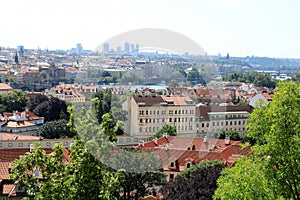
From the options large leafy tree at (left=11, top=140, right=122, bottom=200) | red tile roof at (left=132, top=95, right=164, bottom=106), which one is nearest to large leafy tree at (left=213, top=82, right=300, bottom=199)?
large leafy tree at (left=11, top=140, right=122, bottom=200)

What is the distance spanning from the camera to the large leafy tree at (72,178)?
9.29 meters

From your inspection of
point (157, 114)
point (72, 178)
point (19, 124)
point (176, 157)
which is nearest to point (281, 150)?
point (157, 114)

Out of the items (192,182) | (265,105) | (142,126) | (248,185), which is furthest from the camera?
(192,182)

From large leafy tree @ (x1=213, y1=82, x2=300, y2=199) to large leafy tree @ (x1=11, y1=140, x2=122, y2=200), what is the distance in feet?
6.46

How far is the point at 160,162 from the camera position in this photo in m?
10.4

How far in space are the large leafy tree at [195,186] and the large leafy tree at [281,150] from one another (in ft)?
22.7

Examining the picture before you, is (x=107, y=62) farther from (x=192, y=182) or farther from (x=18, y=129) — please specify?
(x=18, y=129)

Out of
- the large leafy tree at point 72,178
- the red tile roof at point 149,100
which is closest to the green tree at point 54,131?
the large leafy tree at point 72,178

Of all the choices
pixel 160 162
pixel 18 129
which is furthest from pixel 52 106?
pixel 160 162

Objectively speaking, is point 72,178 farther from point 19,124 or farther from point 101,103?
point 19,124

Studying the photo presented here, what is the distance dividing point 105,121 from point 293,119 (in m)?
3.18

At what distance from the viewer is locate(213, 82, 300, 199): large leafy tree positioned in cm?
901

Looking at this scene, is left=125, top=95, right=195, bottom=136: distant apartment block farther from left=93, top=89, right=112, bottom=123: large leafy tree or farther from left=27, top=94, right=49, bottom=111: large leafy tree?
left=27, top=94, right=49, bottom=111: large leafy tree

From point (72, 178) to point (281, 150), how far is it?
3.35m
